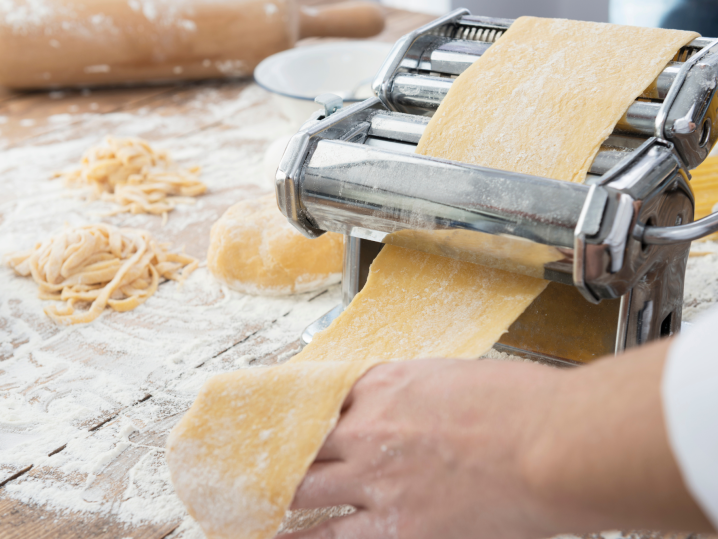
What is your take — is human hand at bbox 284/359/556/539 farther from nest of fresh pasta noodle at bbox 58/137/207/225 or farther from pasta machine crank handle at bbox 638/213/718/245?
nest of fresh pasta noodle at bbox 58/137/207/225

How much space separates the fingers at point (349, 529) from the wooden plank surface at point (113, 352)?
16 centimetres

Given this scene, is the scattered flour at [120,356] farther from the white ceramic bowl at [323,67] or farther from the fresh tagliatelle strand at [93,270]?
the white ceramic bowl at [323,67]

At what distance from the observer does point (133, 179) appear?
142 centimetres

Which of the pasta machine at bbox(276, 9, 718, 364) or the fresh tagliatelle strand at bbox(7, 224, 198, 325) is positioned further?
the fresh tagliatelle strand at bbox(7, 224, 198, 325)

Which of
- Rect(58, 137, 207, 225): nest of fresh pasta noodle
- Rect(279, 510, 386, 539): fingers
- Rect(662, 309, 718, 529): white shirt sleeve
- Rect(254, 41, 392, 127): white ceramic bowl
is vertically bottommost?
Rect(279, 510, 386, 539): fingers

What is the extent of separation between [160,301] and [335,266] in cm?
30

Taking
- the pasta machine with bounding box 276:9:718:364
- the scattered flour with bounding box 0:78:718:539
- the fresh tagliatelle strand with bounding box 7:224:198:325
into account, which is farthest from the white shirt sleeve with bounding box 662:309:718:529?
the fresh tagliatelle strand with bounding box 7:224:198:325

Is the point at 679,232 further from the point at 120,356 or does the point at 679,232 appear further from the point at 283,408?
the point at 120,356

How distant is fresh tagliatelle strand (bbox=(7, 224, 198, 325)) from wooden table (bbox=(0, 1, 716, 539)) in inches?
1.0

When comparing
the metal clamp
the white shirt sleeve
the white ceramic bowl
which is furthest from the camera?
the white ceramic bowl

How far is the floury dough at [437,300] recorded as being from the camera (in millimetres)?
580

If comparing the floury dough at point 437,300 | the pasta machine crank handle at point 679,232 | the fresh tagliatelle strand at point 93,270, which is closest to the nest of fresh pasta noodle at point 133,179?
the fresh tagliatelle strand at point 93,270

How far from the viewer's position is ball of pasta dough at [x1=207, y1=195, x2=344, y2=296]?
41.4 inches

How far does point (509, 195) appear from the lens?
0.65 m
